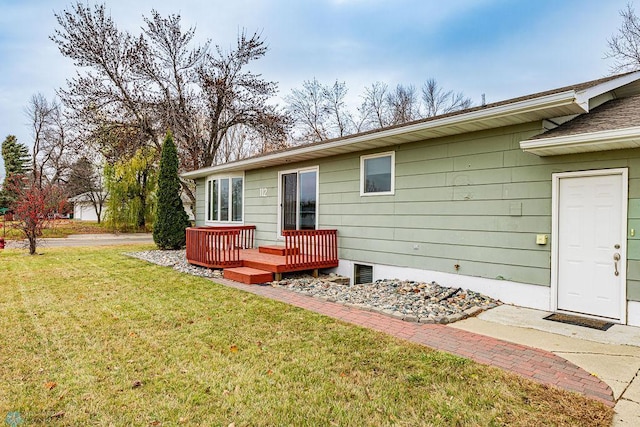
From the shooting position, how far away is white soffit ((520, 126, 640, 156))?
13.2 feet

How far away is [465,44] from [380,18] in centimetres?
615

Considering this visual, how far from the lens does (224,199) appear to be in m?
11.9

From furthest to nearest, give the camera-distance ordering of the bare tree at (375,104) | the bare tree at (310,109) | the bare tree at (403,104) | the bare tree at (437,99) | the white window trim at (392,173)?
1. the bare tree at (310,109)
2. the bare tree at (375,104)
3. the bare tree at (403,104)
4. the bare tree at (437,99)
5. the white window trim at (392,173)

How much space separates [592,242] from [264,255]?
238 inches

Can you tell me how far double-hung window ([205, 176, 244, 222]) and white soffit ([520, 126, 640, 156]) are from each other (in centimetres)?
809

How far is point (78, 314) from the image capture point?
15.7 feet

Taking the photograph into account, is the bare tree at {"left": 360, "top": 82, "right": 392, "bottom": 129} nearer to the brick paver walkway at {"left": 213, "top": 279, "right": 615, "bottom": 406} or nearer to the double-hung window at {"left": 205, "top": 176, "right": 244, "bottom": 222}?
the double-hung window at {"left": 205, "top": 176, "right": 244, "bottom": 222}

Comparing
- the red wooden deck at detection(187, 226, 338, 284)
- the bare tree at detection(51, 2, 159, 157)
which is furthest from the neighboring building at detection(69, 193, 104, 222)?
the red wooden deck at detection(187, 226, 338, 284)

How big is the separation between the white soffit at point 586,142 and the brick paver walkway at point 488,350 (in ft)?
7.94

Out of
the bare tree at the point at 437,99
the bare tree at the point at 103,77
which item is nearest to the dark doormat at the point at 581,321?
the bare tree at the point at 103,77

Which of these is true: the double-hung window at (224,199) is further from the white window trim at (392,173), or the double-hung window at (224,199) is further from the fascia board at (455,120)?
the white window trim at (392,173)

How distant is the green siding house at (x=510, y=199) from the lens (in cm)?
447

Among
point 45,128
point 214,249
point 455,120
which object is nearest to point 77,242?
point 214,249

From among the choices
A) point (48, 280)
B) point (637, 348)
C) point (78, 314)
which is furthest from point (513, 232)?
point (48, 280)
